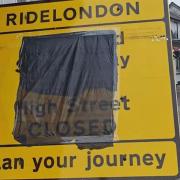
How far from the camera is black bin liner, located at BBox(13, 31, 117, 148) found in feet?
7.08

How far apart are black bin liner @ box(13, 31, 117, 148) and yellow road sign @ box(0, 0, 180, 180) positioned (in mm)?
36

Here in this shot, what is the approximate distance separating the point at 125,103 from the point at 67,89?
0.30 metres

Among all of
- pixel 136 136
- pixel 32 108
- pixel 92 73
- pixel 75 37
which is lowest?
pixel 136 136

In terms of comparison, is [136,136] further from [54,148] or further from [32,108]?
[32,108]

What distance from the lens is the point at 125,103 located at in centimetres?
214

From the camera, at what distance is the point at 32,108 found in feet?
7.30

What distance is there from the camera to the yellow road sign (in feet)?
6.81

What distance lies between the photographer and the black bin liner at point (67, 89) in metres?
2.16

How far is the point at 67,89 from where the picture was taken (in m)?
2.22

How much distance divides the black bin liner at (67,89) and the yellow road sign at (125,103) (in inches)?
1.4

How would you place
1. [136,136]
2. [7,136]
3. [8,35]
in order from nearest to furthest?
[136,136]
[7,136]
[8,35]

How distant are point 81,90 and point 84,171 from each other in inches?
15.5

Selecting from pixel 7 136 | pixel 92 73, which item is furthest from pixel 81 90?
Result: pixel 7 136

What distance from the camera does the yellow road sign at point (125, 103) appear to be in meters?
2.07
